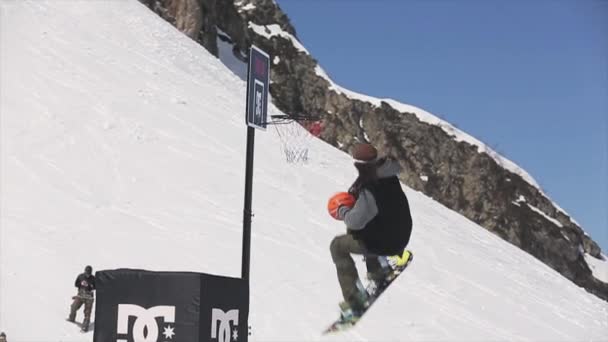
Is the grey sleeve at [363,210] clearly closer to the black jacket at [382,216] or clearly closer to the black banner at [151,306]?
the black jacket at [382,216]

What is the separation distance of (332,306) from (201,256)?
3562 mm

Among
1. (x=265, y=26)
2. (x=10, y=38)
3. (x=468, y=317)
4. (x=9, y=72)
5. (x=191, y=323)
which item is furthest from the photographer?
(x=265, y=26)

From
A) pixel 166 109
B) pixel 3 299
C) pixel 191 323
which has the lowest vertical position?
pixel 191 323

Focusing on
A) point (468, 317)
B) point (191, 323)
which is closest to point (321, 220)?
point (468, 317)

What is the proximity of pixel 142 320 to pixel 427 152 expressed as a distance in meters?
62.4

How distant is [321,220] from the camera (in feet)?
76.0

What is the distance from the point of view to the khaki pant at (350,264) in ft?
12.3

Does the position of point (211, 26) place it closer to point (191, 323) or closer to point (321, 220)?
point (321, 220)

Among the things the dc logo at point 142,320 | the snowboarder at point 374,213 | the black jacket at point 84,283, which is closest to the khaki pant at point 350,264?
the snowboarder at point 374,213

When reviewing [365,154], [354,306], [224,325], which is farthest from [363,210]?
[224,325]

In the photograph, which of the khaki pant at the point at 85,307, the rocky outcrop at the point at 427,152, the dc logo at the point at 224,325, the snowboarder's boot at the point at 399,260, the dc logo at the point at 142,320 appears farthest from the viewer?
the rocky outcrop at the point at 427,152

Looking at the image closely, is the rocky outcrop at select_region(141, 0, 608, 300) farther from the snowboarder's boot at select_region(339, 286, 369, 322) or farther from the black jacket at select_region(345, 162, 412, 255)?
the black jacket at select_region(345, 162, 412, 255)

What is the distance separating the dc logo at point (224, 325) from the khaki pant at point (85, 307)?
6.74 m

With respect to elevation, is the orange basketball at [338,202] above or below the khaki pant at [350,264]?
above
